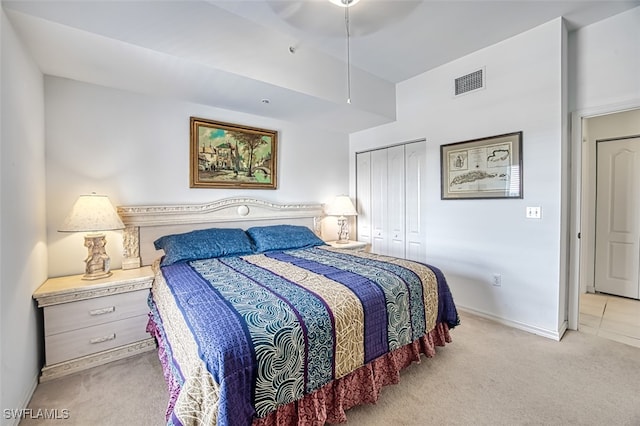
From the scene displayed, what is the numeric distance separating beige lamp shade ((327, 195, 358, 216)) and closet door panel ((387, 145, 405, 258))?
1.70 feet

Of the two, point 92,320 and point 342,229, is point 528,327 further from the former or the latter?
point 92,320

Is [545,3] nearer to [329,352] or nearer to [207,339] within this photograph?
[329,352]

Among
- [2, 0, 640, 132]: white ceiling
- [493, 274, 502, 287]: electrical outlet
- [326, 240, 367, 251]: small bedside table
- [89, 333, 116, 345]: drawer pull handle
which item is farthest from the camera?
[326, 240, 367, 251]: small bedside table

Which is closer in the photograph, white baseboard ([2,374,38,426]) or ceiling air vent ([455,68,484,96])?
white baseboard ([2,374,38,426])

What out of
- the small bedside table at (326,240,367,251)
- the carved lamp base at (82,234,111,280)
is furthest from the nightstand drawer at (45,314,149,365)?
the small bedside table at (326,240,367,251)

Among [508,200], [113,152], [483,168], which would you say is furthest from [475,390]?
[113,152]

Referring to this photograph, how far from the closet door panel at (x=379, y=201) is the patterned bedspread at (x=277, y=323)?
5.58ft

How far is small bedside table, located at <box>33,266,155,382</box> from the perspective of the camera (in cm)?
205

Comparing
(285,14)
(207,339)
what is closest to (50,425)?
(207,339)

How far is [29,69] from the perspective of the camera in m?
2.03

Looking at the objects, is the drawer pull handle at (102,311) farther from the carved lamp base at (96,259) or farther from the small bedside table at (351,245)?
the small bedside table at (351,245)

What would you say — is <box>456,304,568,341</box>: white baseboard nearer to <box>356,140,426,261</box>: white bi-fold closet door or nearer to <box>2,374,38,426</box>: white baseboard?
<box>356,140,426,261</box>: white bi-fold closet door

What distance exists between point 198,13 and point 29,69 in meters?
1.24

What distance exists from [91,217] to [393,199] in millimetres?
3277
